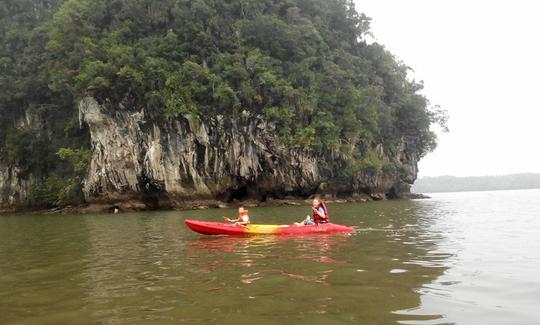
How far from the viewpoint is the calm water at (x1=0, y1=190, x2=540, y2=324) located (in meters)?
4.92

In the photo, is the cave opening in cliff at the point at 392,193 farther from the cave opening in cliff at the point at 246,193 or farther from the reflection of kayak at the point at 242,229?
the reflection of kayak at the point at 242,229

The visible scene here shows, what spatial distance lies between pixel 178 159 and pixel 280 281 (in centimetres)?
2747

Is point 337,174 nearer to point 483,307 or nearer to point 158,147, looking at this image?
point 158,147

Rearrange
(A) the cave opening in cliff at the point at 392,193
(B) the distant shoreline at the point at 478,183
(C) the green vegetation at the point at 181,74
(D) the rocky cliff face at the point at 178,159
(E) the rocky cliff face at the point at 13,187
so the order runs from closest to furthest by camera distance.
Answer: (D) the rocky cliff face at the point at 178,159 → (C) the green vegetation at the point at 181,74 → (E) the rocky cliff face at the point at 13,187 → (A) the cave opening in cliff at the point at 392,193 → (B) the distant shoreline at the point at 478,183

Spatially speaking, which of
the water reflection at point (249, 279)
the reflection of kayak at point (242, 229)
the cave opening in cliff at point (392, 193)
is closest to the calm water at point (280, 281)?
the water reflection at point (249, 279)

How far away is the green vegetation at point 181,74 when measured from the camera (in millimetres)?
33031

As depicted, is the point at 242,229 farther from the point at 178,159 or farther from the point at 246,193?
the point at 246,193

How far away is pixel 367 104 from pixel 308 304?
37.8 metres

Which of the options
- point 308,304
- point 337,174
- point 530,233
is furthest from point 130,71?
point 308,304

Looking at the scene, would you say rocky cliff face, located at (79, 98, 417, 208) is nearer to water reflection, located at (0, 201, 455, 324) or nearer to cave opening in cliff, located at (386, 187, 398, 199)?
cave opening in cliff, located at (386, 187, 398, 199)

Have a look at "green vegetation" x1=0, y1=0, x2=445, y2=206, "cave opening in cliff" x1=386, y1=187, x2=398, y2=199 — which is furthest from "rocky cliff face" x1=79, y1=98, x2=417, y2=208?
"cave opening in cliff" x1=386, y1=187, x2=398, y2=199

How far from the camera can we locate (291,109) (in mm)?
35875

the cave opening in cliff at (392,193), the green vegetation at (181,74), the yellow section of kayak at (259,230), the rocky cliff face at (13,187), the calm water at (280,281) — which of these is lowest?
the calm water at (280,281)

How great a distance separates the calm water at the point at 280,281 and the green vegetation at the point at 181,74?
22.5m
